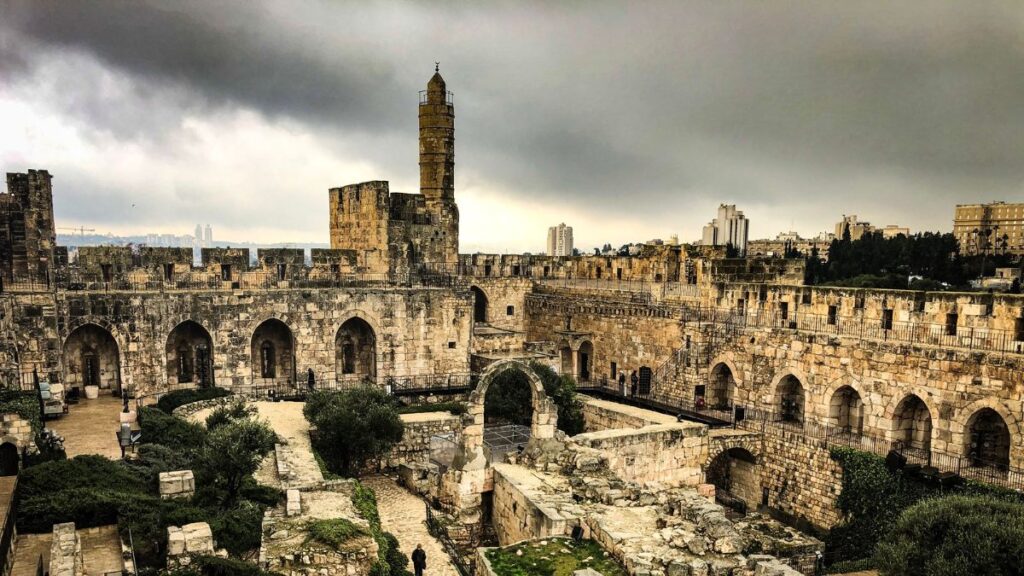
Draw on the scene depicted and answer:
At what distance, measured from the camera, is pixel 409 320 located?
82.3 ft

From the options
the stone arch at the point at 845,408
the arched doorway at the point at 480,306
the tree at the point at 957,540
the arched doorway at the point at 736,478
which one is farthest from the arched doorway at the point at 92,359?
the stone arch at the point at 845,408

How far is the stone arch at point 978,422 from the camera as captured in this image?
1569cm

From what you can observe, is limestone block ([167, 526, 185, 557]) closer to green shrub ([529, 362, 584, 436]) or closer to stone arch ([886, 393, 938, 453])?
green shrub ([529, 362, 584, 436])

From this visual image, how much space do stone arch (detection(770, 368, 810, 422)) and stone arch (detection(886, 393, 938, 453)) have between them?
3061 mm

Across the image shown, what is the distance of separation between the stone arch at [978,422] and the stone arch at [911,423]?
109 centimetres

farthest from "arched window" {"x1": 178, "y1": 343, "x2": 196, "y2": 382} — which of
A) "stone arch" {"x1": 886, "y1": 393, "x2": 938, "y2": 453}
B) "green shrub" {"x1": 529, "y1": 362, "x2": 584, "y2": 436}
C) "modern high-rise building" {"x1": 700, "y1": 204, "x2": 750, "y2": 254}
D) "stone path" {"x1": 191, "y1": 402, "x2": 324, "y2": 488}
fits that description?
"modern high-rise building" {"x1": 700, "y1": 204, "x2": 750, "y2": 254}

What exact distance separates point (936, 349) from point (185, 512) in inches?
719

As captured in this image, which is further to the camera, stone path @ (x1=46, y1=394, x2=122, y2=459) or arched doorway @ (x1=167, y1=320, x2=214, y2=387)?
arched doorway @ (x1=167, y1=320, x2=214, y2=387)

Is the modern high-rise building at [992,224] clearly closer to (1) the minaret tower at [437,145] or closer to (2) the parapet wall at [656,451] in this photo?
(1) the minaret tower at [437,145]

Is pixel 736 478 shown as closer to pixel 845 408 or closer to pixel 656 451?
pixel 845 408

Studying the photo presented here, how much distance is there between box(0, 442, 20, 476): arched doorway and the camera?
43.8ft

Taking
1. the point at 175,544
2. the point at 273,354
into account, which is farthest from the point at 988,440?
the point at 273,354

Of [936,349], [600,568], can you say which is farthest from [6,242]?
[936,349]

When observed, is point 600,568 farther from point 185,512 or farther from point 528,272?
point 528,272
